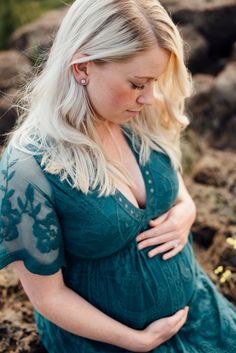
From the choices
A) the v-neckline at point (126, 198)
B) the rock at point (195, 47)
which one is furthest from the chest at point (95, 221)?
the rock at point (195, 47)

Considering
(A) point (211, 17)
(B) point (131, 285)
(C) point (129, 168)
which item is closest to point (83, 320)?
(B) point (131, 285)

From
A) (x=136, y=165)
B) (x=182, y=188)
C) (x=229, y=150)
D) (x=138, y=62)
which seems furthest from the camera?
(x=229, y=150)

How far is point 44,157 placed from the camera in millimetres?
1954

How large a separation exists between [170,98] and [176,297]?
0.74 meters

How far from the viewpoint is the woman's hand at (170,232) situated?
2.19 m

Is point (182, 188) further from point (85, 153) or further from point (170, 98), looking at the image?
point (85, 153)

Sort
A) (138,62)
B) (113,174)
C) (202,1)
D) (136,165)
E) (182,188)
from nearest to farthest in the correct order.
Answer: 1. (138,62)
2. (113,174)
3. (136,165)
4. (182,188)
5. (202,1)

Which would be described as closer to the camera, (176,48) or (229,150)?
(176,48)

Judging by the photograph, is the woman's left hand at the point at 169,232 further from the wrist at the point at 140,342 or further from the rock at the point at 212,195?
the rock at the point at 212,195

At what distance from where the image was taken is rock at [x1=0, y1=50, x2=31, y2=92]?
177 inches

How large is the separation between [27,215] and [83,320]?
1.36 ft

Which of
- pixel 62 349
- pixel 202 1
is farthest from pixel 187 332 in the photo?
pixel 202 1

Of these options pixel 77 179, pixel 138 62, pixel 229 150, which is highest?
pixel 138 62

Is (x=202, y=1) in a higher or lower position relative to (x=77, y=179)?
lower
